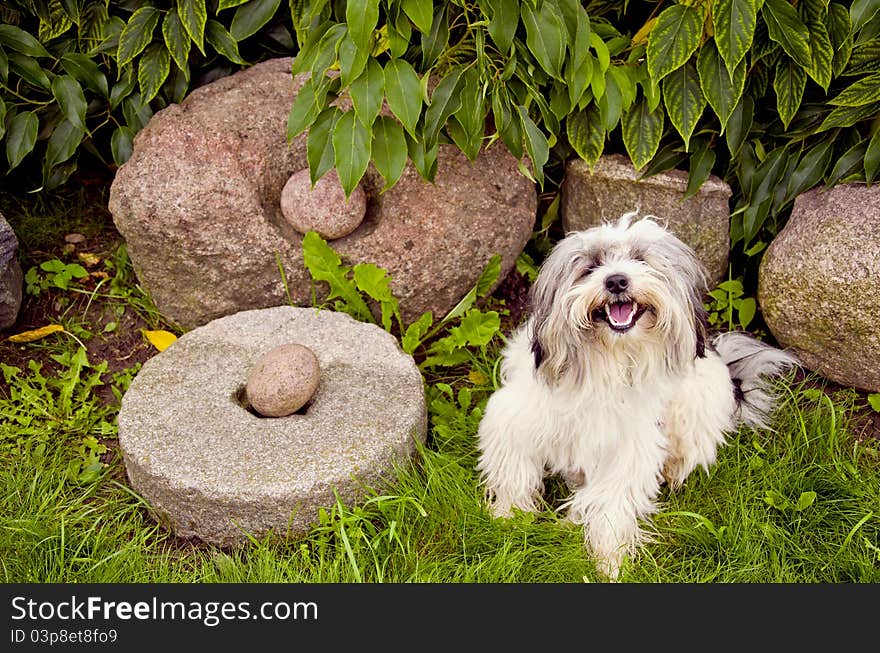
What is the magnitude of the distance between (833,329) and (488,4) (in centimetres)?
190

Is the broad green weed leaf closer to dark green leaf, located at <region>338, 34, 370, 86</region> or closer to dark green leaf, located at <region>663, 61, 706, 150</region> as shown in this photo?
dark green leaf, located at <region>663, 61, 706, 150</region>

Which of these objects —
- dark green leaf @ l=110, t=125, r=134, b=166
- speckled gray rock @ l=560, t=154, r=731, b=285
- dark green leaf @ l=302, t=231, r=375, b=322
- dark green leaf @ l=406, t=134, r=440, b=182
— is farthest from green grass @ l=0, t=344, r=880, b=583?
dark green leaf @ l=110, t=125, r=134, b=166

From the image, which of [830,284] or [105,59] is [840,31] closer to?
[830,284]

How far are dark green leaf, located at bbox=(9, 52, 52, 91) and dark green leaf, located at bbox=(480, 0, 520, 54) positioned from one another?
1.97 m

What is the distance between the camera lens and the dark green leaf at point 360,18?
9.57 ft

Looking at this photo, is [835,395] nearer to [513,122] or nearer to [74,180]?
[513,122]

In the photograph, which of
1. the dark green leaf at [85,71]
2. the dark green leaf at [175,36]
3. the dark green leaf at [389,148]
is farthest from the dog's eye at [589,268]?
the dark green leaf at [85,71]

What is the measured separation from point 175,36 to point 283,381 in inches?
63.4

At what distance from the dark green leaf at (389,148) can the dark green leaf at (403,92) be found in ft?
0.65

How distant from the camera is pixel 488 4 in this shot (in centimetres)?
312

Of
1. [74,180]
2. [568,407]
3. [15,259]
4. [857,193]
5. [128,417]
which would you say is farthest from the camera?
[74,180]

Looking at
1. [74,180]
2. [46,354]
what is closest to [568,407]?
[46,354]

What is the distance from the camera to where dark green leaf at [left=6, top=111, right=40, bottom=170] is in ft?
13.1

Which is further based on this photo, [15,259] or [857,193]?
[15,259]
